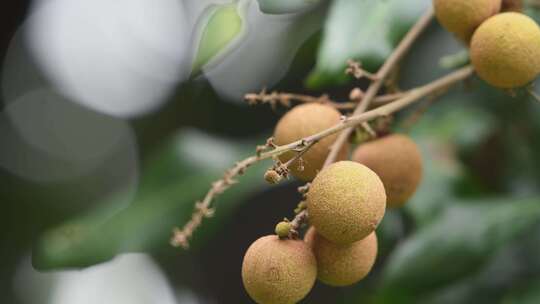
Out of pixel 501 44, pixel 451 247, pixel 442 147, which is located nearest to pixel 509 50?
pixel 501 44

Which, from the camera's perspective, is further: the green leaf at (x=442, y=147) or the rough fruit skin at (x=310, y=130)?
the green leaf at (x=442, y=147)

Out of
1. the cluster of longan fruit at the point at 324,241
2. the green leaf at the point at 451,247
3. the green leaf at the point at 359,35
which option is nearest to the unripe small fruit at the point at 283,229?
the cluster of longan fruit at the point at 324,241

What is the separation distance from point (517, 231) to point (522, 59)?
51cm

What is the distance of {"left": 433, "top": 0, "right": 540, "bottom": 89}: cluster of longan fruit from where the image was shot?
64cm

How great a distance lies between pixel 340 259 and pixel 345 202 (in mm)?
64

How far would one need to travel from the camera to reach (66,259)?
103 cm

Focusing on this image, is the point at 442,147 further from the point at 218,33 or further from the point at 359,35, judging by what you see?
the point at 218,33

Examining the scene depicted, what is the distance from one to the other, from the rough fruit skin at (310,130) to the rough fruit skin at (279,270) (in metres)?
0.08

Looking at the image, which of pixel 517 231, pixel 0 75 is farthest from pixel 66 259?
pixel 0 75

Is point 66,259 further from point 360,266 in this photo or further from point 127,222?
point 360,266

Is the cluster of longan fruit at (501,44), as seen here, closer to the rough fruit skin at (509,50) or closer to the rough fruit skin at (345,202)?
the rough fruit skin at (509,50)

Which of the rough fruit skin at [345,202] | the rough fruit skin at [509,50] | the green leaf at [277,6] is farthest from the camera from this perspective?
the green leaf at [277,6]

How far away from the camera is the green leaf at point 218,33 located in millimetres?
751

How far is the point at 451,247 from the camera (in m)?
1.08
